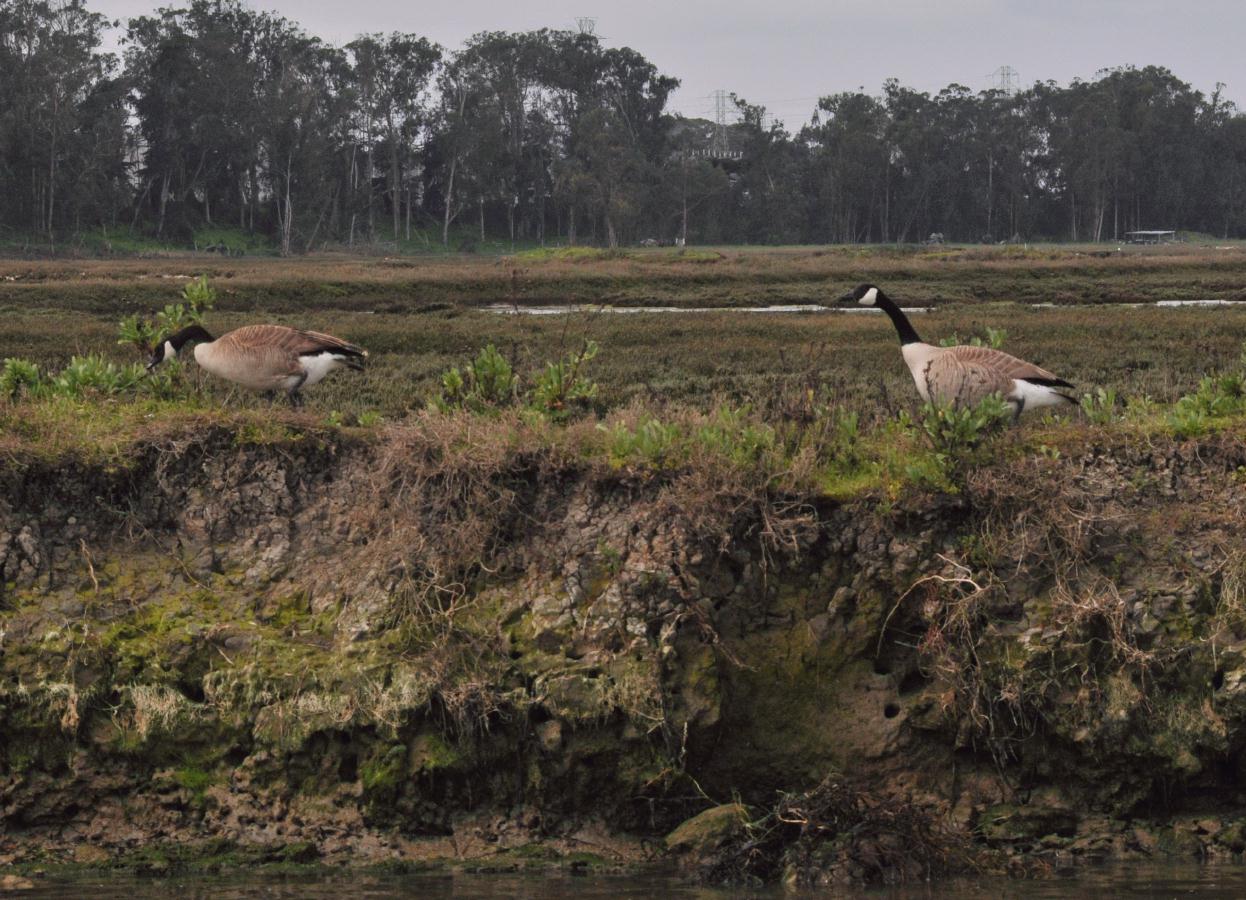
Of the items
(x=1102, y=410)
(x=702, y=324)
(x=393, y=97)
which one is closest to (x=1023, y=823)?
(x=1102, y=410)

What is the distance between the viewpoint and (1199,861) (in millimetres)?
8758

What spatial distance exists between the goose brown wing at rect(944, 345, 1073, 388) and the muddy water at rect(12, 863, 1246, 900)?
3755 mm

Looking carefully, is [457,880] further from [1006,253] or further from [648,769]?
[1006,253]

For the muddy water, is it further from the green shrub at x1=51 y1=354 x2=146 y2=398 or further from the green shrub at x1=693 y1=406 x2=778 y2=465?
the green shrub at x1=51 y1=354 x2=146 y2=398

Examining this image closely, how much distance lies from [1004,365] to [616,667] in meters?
3.98

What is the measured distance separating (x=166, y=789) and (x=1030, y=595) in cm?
567

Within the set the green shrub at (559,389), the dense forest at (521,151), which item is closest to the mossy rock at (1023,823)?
the green shrub at (559,389)

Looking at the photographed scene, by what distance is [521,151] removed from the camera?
10375 cm

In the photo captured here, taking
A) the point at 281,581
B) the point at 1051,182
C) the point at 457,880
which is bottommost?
the point at 457,880

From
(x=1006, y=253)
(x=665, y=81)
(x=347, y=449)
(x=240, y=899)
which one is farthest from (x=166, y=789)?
(x=665, y=81)

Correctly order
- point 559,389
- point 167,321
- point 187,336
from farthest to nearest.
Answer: point 167,321
point 187,336
point 559,389

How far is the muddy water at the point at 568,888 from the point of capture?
8.04 meters

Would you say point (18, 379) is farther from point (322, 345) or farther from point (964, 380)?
point (964, 380)

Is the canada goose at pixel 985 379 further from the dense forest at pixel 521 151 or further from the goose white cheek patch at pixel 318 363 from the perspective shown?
the dense forest at pixel 521 151
